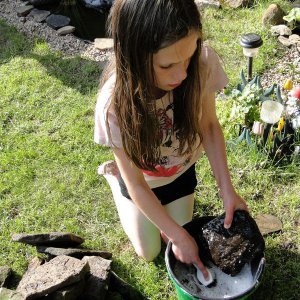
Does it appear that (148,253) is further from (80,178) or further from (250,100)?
(250,100)

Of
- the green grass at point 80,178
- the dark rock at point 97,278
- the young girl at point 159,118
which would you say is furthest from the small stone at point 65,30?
A: the dark rock at point 97,278

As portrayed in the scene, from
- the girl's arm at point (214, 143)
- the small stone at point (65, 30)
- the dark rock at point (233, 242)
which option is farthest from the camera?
the small stone at point (65, 30)

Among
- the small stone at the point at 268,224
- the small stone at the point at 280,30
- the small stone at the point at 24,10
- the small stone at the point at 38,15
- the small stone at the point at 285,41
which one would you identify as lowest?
the small stone at the point at 268,224

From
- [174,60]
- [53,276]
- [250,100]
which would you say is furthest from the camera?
[250,100]

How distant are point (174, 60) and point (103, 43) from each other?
2.67 metres

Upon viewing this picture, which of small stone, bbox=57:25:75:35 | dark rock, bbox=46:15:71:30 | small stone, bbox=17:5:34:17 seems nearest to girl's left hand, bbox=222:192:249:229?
small stone, bbox=57:25:75:35

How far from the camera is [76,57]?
4.06 m

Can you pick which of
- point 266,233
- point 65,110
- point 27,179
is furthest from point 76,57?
Result: point 266,233

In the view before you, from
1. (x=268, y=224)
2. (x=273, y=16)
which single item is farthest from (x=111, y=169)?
(x=273, y=16)

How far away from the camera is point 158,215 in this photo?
203 centimetres

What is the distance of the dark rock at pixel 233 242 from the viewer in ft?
6.30

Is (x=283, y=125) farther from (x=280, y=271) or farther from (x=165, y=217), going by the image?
(x=165, y=217)

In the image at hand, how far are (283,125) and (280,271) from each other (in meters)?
0.84

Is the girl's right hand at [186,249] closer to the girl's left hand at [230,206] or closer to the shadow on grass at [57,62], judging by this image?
the girl's left hand at [230,206]
